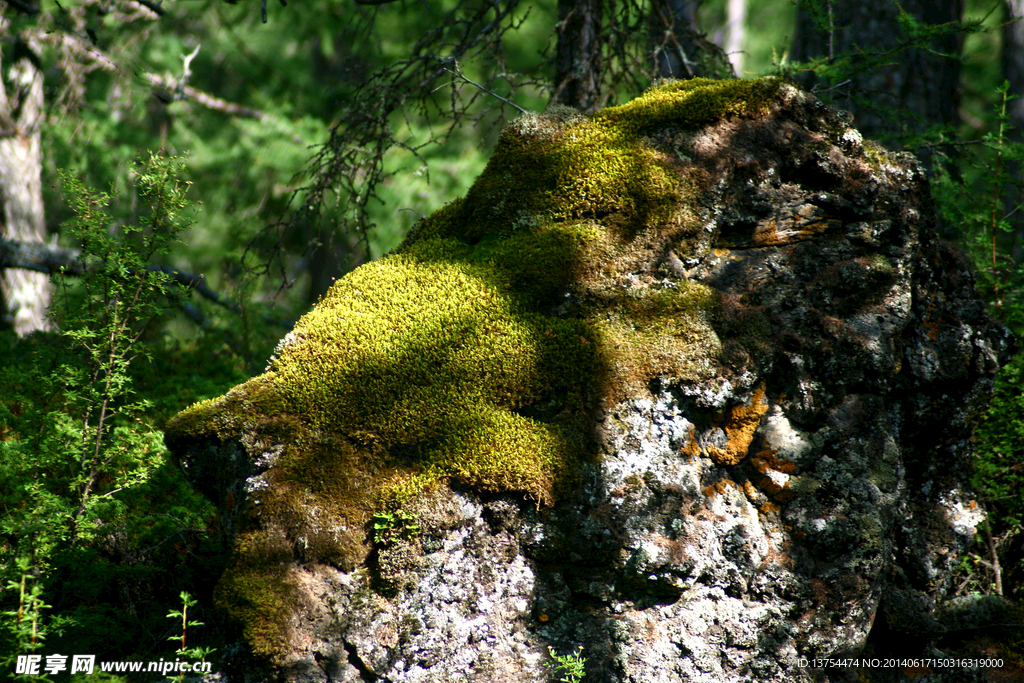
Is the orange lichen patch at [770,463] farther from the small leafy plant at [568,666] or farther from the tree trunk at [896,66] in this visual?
the tree trunk at [896,66]

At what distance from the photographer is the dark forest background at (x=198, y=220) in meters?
3.06

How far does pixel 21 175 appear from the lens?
20.6ft

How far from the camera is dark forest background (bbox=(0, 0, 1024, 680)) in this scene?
3.06 metres

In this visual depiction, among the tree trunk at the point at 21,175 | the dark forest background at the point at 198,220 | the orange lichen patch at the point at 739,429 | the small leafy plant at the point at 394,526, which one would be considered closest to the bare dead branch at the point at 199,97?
the dark forest background at the point at 198,220

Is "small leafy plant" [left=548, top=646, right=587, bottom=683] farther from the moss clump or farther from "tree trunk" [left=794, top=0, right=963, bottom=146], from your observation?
"tree trunk" [left=794, top=0, right=963, bottom=146]

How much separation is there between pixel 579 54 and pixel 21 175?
567 cm

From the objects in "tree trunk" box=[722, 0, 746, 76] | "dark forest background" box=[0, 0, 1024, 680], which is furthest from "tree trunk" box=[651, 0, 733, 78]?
"tree trunk" box=[722, 0, 746, 76]

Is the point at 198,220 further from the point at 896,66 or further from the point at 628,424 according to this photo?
the point at 896,66

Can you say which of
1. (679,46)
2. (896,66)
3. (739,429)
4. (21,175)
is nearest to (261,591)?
(739,429)

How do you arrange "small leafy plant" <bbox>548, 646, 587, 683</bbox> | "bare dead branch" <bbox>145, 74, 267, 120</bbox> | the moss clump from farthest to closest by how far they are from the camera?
1. "bare dead branch" <bbox>145, 74, 267, 120</bbox>
2. the moss clump
3. "small leafy plant" <bbox>548, 646, 587, 683</bbox>

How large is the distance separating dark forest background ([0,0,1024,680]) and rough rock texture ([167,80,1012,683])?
624 millimetres

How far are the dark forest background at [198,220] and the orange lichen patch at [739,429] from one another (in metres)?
1.69

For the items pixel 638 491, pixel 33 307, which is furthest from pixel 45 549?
pixel 33 307

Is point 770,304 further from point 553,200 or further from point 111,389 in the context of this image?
point 111,389
